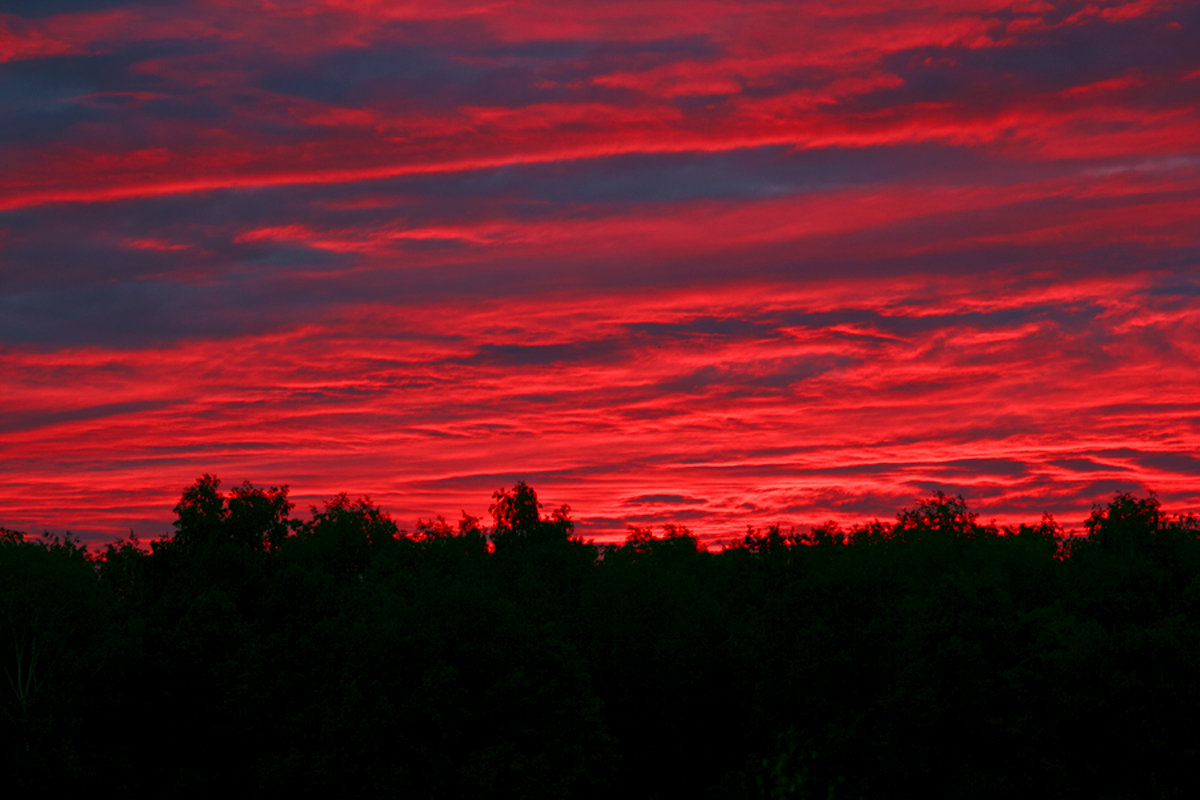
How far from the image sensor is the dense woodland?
54.7 meters

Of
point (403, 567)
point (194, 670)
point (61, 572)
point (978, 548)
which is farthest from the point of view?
point (978, 548)

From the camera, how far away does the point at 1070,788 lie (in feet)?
169

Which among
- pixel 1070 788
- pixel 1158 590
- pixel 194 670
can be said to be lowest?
pixel 1070 788

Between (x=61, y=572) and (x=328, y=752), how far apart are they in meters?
25.0

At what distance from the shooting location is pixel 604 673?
7300 cm

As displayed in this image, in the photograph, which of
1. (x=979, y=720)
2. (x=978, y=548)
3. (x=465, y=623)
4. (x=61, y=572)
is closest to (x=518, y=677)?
(x=465, y=623)

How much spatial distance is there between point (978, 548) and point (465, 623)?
197 ft

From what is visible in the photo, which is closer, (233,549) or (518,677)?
(518,677)

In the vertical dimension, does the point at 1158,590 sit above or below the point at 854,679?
above

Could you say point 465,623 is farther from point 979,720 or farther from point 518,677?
point 979,720

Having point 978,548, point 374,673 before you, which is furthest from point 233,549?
point 978,548

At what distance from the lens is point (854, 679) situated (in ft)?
211

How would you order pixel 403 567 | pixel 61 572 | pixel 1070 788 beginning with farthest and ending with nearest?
pixel 403 567, pixel 61 572, pixel 1070 788

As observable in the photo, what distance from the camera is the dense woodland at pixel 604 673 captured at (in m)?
54.7
